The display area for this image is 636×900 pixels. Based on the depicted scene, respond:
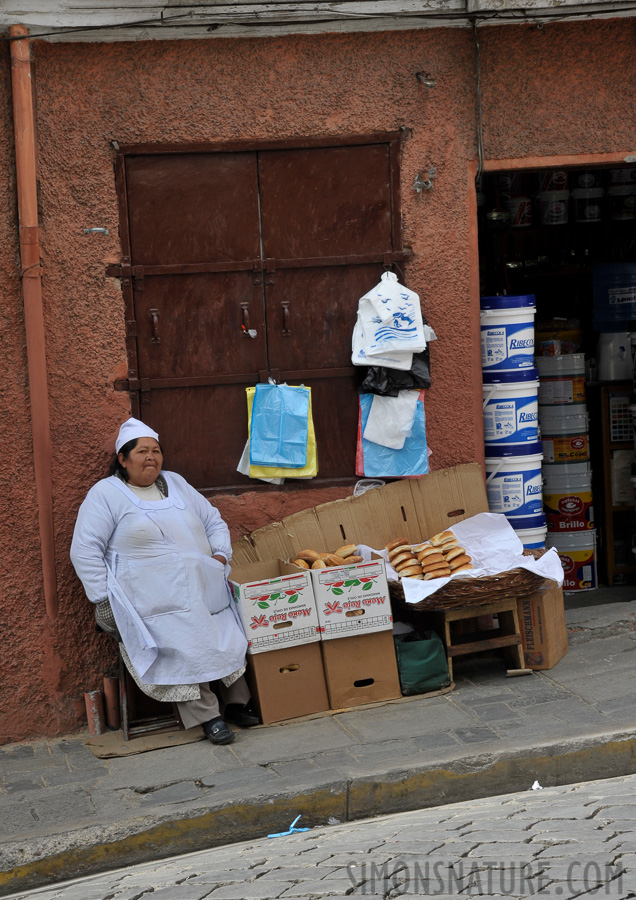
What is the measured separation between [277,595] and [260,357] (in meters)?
1.37

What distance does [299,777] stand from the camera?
186 inches

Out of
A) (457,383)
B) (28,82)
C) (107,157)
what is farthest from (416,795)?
(28,82)

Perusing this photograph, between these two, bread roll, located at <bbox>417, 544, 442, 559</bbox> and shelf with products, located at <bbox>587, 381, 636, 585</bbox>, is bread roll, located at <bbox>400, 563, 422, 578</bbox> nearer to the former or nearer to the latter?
bread roll, located at <bbox>417, 544, 442, 559</bbox>

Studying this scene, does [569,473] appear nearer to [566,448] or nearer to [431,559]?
[566,448]

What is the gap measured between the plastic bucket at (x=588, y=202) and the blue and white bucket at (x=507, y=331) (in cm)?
213

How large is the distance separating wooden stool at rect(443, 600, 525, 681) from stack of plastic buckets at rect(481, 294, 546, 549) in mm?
770

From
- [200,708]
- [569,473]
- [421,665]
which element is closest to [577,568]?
[569,473]

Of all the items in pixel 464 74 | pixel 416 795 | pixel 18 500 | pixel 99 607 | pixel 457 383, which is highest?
pixel 464 74

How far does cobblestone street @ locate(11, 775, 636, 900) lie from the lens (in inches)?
142

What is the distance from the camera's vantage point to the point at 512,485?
6.44m

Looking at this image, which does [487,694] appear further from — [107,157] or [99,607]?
[107,157]

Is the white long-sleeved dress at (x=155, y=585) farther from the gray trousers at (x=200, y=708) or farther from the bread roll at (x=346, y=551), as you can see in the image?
the bread roll at (x=346, y=551)

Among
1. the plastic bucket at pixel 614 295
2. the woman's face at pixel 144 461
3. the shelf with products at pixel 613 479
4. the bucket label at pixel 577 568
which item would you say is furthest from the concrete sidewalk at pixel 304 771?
the plastic bucket at pixel 614 295

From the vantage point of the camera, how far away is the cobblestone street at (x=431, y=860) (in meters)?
3.62
